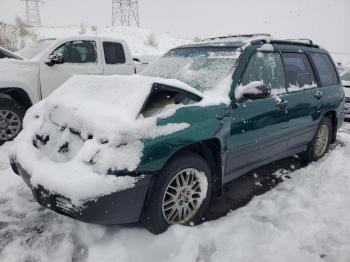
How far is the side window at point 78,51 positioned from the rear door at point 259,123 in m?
4.02

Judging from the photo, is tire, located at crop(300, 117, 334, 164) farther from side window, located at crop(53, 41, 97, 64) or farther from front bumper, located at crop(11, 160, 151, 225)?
side window, located at crop(53, 41, 97, 64)

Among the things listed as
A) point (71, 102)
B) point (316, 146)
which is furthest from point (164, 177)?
point (316, 146)

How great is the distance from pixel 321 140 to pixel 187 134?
3.29m

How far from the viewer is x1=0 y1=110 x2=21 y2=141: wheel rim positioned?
535cm

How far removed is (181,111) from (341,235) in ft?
6.10

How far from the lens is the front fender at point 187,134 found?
262 cm

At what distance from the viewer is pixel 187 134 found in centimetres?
288

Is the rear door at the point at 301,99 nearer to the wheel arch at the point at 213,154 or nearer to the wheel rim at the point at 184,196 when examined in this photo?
the wheel arch at the point at 213,154

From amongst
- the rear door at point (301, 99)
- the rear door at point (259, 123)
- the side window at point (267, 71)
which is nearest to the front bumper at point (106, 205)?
the rear door at point (259, 123)

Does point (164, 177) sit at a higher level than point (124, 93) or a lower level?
lower

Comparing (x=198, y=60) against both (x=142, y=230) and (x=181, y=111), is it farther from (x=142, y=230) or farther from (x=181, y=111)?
(x=142, y=230)

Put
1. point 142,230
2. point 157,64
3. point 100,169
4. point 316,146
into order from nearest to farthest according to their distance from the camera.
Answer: point 100,169 → point 142,230 → point 157,64 → point 316,146

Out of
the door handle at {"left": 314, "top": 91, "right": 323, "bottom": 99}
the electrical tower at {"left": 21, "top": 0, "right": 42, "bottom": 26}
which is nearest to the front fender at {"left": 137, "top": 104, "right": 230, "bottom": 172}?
the door handle at {"left": 314, "top": 91, "right": 323, "bottom": 99}

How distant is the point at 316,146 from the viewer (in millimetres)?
5199
